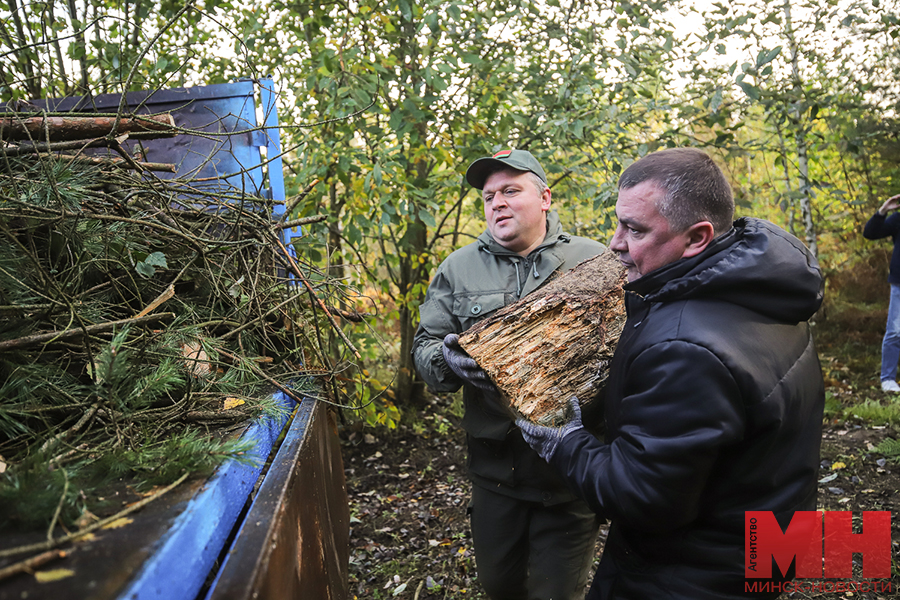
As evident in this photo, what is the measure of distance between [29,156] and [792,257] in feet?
7.86

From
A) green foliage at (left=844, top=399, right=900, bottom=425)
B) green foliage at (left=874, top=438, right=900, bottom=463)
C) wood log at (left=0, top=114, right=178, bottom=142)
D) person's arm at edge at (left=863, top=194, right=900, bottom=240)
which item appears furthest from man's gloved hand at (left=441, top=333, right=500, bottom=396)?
person's arm at edge at (left=863, top=194, right=900, bottom=240)

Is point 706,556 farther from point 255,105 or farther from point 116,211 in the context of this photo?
point 255,105

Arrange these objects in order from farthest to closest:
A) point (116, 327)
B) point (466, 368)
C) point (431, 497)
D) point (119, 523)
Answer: point (431, 497)
point (466, 368)
point (116, 327)
point (119, 523)

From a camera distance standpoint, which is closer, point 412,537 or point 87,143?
point 87,143

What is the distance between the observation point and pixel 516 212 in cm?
254

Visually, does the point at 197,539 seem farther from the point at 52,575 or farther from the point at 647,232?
the point at 647,232

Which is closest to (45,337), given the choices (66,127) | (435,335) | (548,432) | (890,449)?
(66,127)

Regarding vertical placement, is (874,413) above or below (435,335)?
below

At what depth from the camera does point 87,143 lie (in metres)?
1.91

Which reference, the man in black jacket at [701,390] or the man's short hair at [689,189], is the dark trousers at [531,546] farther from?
the man's short hair at [689,189]

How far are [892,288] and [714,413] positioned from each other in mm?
6194

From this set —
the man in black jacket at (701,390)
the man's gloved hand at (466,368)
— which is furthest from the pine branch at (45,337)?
the man in black jacket at (701,390)

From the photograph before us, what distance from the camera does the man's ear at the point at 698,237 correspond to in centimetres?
149

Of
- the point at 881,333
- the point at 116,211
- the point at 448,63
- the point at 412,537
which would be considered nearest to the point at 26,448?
the point at 116,211
